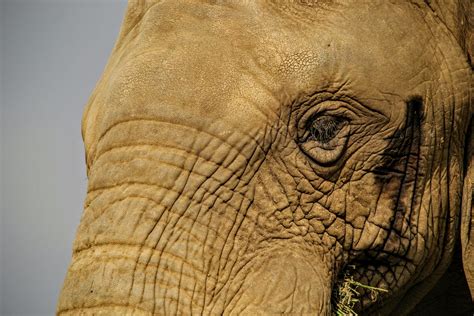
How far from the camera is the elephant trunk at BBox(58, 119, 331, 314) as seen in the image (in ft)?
13.1

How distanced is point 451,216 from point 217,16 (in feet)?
4.64

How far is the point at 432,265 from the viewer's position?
16.2 ft

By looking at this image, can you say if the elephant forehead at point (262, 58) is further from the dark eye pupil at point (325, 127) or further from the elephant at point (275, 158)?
the dark eye pupil at point (325, 127)

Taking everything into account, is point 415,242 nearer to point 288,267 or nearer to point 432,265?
point 432,265

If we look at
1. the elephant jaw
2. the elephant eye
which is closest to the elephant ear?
the elephant eye

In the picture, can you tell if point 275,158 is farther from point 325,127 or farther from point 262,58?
point 262,58

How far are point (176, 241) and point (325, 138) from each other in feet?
2.73

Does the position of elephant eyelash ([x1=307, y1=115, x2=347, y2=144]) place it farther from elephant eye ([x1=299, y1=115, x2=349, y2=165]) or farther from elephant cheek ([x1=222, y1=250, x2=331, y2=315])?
elephant cheek ([x1=222, y1=250, x2=331, y2=315])

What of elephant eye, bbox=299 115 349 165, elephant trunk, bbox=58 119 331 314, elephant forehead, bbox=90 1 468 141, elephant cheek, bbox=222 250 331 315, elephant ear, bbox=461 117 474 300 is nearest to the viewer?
elephant trunk, bbox=58 119 331 314

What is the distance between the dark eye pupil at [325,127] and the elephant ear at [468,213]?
74cm

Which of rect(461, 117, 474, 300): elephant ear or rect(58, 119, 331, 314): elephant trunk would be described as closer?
rect(58, 119, 331, 314): elephant trunk

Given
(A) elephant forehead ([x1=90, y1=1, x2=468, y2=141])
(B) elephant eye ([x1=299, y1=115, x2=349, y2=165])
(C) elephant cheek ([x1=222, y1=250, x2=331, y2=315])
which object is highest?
(A) elephant forehead ([x1=90, y1=1, x2=468, y2=141])

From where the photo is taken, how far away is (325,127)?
451cm

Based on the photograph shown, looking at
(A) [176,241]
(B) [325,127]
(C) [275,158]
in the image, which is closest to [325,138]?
(B) [325,127]
